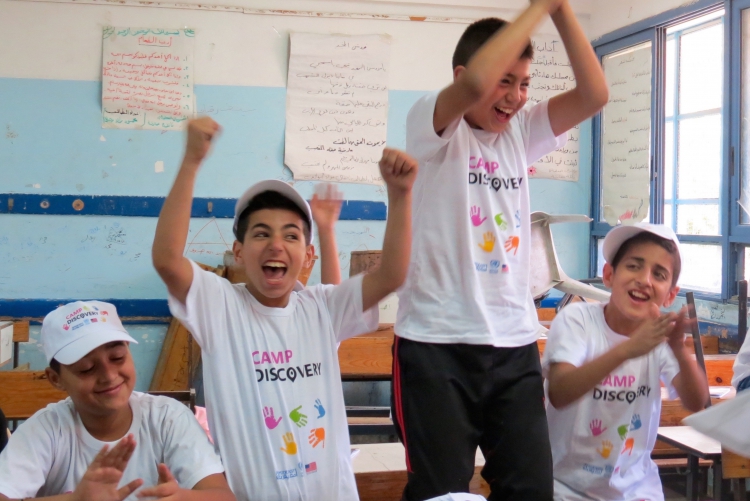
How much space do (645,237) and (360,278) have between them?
2.51 ft

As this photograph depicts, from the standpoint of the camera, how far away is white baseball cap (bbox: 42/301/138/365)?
59.9 inches

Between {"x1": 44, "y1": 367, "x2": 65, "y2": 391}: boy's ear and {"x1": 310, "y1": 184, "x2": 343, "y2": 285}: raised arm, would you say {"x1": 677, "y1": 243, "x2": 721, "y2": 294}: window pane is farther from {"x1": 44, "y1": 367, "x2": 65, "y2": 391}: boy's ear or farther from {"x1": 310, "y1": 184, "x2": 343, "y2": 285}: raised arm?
{"x1": 44, "y1": 367, "x2": 65, "y2": 391}: boy's ear

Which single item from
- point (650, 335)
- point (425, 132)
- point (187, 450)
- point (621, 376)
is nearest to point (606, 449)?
point (621, 376)

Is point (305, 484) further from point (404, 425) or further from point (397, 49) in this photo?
point (397, 49)

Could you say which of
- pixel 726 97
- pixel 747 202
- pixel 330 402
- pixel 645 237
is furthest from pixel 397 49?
pixel 330 402

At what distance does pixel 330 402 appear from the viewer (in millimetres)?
1589

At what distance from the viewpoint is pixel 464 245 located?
1.54m

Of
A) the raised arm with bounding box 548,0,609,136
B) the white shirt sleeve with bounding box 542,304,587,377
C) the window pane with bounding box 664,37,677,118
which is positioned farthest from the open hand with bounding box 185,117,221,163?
the window pane with bounding box 664,37,677,118

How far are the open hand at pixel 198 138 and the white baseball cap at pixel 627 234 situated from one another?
3.40 ft

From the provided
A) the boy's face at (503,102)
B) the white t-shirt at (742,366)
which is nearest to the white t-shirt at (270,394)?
the boy's face at (503,102)

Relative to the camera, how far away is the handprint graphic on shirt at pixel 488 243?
1.56 meters

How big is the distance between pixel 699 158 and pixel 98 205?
3603mm

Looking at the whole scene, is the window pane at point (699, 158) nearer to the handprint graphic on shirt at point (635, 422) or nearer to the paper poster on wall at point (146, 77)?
the handprint graphic on shirt at point (635, 422)

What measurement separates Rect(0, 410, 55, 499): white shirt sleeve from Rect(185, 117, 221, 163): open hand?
632 millimetres
